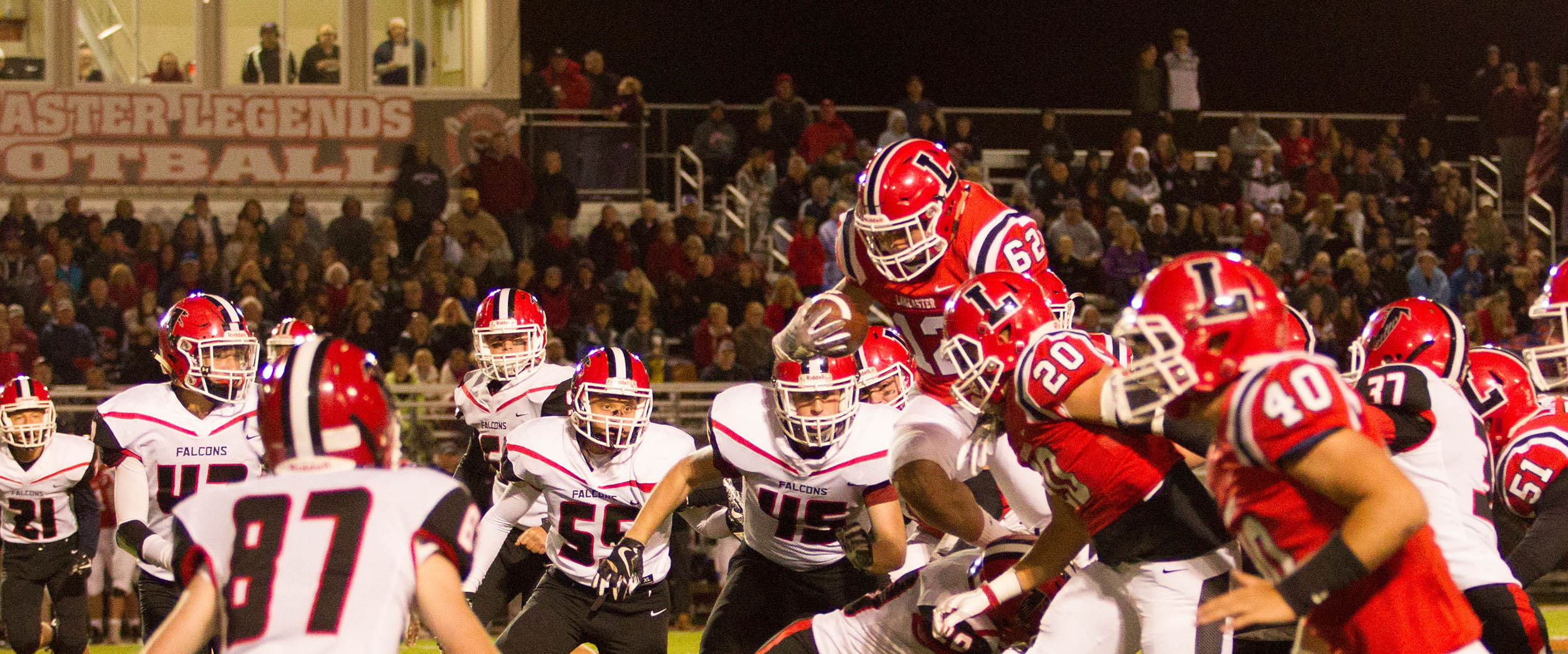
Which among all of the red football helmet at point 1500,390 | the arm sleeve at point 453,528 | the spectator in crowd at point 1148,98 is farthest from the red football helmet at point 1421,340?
the spectator in crowd at point 1148,98

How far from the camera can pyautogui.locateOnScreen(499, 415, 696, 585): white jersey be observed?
618 centimetres

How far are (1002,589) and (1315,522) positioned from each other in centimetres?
133

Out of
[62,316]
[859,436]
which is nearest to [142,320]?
[62,316]

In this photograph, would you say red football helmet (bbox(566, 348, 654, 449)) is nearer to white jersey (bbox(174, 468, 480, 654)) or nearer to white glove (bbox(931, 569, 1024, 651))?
white glove (bbox(931, 569, 1024, 651))

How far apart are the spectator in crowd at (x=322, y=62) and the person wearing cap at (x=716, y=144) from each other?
3.83m

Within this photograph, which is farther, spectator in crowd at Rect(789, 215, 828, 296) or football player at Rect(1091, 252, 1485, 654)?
spectator in crowd at Rect(789, 215, 828, 296)

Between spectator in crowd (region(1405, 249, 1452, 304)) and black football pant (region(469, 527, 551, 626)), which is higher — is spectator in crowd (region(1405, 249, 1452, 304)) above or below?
above

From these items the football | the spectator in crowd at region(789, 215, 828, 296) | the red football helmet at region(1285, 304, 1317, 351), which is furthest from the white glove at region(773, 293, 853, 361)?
the spectator in crowd at region(789, 215, 828, 296)

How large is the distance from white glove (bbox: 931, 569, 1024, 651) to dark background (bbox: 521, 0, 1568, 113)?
16.4 m

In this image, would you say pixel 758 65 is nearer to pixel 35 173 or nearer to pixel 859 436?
pixel 35 173

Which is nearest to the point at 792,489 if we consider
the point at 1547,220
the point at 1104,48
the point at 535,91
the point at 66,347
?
the point at 66,347

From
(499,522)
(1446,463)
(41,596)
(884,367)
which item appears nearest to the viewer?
(1446,463)

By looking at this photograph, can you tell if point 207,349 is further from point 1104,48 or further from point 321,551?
point 1104,48

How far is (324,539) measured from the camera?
3.22 m
